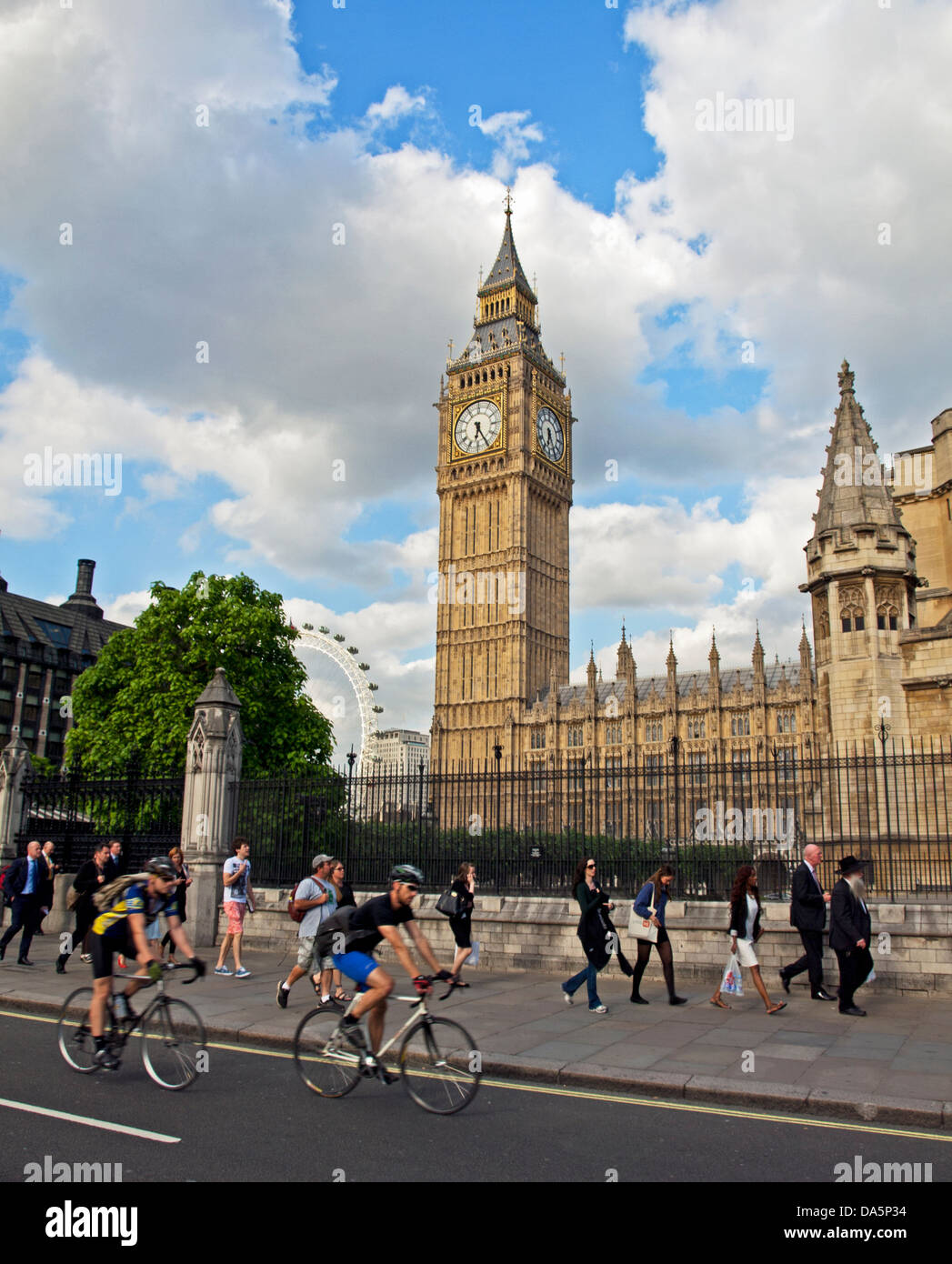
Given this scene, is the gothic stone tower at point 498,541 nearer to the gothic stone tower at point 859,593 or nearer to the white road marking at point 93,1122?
the gothic stone tower at point 859,593

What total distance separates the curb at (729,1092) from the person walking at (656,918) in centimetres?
304

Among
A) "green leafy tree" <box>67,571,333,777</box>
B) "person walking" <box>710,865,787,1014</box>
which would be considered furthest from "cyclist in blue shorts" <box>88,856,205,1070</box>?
"green leafy tree" <box>67,571,333,777</box>

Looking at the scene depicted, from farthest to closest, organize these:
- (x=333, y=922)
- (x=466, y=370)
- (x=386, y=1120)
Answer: (x=466, y=370)
(x=333, y=922)
(x=386, y=1120)

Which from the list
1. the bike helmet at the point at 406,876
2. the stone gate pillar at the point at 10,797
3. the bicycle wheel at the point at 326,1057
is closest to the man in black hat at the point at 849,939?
the bike helmet at the point at 406,876

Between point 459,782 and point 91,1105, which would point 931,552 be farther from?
point 91,1105

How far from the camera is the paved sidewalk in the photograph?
6883 mm

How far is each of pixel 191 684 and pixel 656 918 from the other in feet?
76.9

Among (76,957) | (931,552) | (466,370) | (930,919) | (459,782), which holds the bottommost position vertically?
(76,957)

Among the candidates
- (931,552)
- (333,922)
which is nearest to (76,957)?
(333,922)

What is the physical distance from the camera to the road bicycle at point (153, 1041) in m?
6.87

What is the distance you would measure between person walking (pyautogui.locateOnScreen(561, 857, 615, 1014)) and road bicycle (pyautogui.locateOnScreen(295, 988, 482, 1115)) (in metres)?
3.69

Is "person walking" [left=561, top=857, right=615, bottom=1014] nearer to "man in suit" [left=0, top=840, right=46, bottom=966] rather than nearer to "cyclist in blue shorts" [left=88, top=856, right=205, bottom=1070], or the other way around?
A: "cyclist in blue shorts" [left=88, top=856, right=205, bottom=1070]

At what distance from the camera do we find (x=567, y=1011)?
33.6 feet
